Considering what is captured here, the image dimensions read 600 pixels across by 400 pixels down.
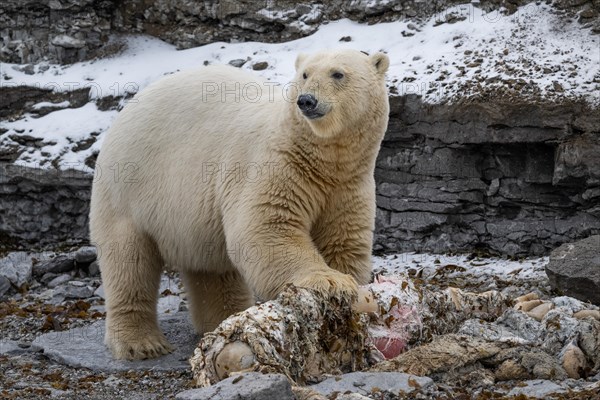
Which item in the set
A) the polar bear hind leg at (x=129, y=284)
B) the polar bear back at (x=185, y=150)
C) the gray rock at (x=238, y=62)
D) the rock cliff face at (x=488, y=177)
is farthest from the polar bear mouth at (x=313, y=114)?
the gray rock at (x=238, y=62)

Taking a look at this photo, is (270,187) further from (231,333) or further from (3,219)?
(3,219)

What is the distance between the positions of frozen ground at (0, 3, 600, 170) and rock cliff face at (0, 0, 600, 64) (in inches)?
9.4

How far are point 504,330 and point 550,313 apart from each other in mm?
356

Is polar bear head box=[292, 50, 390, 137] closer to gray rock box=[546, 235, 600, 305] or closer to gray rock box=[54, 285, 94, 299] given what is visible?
gray rock box=[546, 235, 600, 305]

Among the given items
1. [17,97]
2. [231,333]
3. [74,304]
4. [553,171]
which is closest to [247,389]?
[231,333]

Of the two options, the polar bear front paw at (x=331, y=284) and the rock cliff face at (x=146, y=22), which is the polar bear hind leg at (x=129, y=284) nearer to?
the polar bear front paw at (x=331, y=284)

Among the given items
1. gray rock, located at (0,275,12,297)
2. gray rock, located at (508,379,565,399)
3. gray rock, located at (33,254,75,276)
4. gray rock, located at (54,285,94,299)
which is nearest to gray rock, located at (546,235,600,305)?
gray rock, located at (508,379,565,399)

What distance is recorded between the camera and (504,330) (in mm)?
6277

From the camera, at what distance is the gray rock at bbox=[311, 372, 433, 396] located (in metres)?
5.13

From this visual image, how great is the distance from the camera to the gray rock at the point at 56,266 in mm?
11438

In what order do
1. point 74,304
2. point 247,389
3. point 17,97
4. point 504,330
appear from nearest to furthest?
point 247,389, point 504,330, point 74,304, point 17,97

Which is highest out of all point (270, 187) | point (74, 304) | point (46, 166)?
point (270, 187)

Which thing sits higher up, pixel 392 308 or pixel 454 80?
pixel 454 80

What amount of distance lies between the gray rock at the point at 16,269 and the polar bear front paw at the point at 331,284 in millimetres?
6019
